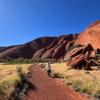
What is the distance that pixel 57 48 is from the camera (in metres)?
136

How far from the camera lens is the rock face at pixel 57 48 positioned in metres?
129

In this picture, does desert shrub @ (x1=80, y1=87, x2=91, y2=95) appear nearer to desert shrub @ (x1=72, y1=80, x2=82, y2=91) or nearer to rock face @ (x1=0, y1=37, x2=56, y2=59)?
desert shrub @ (x1=72, y1=80, x2=82, y2=91)

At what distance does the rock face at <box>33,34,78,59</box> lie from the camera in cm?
12925

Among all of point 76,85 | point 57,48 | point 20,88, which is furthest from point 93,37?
point 20,88

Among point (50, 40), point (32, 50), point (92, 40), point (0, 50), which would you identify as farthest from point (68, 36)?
point (92, 40)

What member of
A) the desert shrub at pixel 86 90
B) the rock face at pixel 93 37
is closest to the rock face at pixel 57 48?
the rock face at pixel 93 37

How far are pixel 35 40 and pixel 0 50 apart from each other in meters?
25.0

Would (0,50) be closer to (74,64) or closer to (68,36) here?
(68,36)

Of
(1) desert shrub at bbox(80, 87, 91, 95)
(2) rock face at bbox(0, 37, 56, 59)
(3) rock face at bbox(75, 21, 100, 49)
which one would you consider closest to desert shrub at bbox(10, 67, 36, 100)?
(1) desert shrub at bbox(80, 87, 91, 95)

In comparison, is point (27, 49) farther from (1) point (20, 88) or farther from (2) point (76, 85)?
(1) point (20, 88)

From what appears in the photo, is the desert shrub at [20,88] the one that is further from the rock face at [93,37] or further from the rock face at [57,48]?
the rock face at [57,48]

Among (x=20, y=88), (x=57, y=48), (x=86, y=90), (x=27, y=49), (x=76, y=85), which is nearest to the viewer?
(x=86, y=90)

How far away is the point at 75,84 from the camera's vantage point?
20.3 metres

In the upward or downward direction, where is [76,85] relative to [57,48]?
downward
